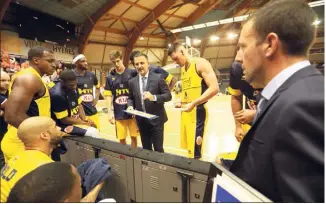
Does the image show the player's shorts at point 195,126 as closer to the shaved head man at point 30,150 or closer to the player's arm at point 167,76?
the player's arm at point 167,76

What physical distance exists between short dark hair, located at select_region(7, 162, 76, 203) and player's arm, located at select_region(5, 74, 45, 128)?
1052 mm

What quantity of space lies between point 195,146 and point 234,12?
1813 centimetres

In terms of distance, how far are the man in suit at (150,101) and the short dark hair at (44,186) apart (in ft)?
6.27

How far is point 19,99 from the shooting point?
77.0 inches

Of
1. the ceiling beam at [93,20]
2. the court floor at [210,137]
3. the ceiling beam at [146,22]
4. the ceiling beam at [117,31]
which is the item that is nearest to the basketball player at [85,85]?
the court floor at [210,137]

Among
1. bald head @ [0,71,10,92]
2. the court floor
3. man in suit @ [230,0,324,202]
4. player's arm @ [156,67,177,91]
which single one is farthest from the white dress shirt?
bald head @ [0,71,10,92]

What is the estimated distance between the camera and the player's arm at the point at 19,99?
6.40 feet

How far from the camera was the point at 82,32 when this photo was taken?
40.9ft

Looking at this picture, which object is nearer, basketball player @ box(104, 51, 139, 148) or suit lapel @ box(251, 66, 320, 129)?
suit lapel @ box(251, 66, 320, 129)

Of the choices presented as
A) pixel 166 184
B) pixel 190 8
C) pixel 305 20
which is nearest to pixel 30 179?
pixel 166 184

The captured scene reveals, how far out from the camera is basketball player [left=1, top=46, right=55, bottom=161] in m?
1.96

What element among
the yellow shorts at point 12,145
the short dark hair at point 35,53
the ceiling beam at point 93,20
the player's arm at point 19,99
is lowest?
the yellow shorts at point 12,145

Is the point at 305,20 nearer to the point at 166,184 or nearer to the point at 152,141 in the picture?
the point at 166,184

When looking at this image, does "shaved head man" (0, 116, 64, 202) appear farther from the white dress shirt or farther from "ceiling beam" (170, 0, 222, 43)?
"ceiling beam" (170, 0, 222, 43)
